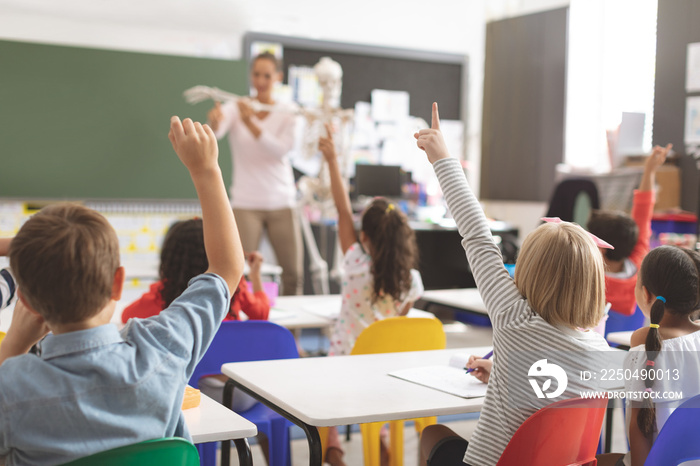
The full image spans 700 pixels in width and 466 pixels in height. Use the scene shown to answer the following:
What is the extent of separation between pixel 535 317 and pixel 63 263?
3.03ft

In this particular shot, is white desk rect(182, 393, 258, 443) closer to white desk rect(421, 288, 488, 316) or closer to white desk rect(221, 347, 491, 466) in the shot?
white desk rect(221, 347, 491, 466)

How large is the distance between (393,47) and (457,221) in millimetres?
5366

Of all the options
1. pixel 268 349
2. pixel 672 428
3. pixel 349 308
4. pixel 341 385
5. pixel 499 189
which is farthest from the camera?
pixel 499 189

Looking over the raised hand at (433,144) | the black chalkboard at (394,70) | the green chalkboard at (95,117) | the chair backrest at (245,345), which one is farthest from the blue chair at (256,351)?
the black chalkboard at (394,70)

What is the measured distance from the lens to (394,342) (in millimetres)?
2395

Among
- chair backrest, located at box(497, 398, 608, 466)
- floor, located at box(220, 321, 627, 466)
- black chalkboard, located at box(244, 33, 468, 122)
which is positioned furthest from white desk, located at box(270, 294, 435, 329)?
black chalkboard, located at box(244, 33, 468, 122)

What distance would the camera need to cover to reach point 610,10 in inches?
249

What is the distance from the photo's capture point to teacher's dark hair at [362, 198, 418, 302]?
275cm

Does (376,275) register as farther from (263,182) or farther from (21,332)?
(263,182)

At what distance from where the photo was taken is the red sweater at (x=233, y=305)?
243 cm

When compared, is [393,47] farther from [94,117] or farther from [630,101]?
[94,117]

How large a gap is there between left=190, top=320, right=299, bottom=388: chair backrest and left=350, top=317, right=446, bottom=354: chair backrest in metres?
0.24

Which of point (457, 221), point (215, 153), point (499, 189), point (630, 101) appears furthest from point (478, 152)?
point (215, 153)

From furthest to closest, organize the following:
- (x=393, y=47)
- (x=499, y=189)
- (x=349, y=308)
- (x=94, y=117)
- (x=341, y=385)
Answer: (x=499, y=189) < (x=393, y=47) < (x=94, y=117) < (x=349, y=308) < (x=341, y=385)
